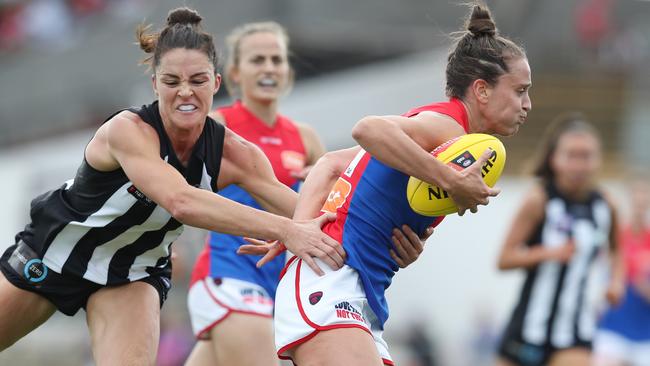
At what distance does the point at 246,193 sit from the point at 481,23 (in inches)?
93.1

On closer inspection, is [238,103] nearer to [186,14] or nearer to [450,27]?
[186,14]

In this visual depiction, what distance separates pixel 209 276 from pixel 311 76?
1182 centimetres

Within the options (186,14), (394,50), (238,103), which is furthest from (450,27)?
(186,14)

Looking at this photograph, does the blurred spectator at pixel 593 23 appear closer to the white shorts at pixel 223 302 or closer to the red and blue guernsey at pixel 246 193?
the red and blue guernsey at pixel 246 193

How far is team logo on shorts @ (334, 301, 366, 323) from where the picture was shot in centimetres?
503

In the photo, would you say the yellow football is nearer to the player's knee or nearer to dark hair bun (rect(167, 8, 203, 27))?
dark hair bun (rect(167, 8, 203, 27))

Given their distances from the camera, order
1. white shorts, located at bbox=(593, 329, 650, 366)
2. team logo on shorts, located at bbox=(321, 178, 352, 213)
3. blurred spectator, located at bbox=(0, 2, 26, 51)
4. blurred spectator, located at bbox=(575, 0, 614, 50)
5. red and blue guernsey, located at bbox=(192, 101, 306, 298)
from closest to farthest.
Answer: team logo on shorts, located at bbox=(321, 178, 352, 213), red and blue guernsey, located at bbox=(192, 101, 306, 298), white shorts, located at bbox=(593, 329, 650, 366), blurred spectator, located at bbox=(575, 0, 614, 50), blurred spectator, located at bbox=(0, 2, 26, 51)

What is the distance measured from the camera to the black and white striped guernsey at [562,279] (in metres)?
8.52

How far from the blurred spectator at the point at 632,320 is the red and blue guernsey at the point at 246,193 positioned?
4512 millimetres

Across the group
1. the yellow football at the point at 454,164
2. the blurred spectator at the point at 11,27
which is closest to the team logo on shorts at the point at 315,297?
the yellow football at the point at 454,164

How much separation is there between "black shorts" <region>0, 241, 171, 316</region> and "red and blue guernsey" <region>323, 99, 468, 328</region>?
1357 mm

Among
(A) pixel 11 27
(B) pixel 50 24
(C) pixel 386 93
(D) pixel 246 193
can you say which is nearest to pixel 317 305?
(D) pixel 246 193

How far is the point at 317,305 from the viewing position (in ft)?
16.6

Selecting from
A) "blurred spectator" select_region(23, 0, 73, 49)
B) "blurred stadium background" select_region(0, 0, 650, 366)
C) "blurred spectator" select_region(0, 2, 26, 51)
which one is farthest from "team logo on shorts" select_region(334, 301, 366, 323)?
"blurred spectator" select_region(0, 2, 26, 51)
